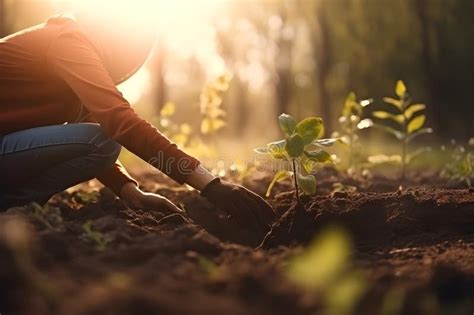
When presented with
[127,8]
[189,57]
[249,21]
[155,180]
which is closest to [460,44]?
[249,21]

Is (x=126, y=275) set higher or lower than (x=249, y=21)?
lower

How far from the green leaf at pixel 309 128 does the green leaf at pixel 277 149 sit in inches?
4.3

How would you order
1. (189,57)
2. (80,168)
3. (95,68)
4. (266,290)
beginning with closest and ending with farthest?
(266,290) → (95,68) → (80,168) → (189,57)

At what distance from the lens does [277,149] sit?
11.6 feet

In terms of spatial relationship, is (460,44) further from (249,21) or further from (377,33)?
(249,21)

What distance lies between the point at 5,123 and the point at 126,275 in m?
1.99

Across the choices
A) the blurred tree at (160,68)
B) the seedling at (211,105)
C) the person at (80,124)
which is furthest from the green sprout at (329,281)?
the blurred tree at (160,68)

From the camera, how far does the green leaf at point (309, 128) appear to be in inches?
133

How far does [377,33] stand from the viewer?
71.4 feet

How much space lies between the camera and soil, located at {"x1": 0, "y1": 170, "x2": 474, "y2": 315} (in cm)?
173

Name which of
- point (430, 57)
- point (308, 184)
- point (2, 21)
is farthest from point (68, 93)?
point (430, 57)

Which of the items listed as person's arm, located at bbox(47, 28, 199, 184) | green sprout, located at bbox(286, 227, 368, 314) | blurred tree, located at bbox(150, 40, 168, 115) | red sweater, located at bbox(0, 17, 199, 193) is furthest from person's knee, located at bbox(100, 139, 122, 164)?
blurred tree, located at bbox(150, 40, 168, 115)

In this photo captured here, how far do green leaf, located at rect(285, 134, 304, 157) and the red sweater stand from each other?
53 cm

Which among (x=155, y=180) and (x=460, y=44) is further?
(x=460, y=44)
